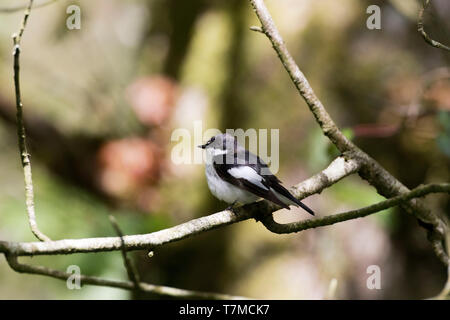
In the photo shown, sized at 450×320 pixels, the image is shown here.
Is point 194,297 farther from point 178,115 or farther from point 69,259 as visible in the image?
point 178,115

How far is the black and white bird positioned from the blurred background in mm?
550

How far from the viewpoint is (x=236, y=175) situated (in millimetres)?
2355

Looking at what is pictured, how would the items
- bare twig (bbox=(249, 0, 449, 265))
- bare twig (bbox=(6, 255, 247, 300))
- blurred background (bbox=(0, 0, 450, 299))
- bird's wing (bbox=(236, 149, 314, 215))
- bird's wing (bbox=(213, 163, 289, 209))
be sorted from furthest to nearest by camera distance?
blurred background (bbox=(0, 0, 450, 299)), bird's wing (bbox=(213, 163, 289, 209)), bird's wing (bbox=(236, 149, 314, 215)), bare twig (bbox=(249, 0, 449, 265)), bare twig (bbox=(6, 255, 247, 300))

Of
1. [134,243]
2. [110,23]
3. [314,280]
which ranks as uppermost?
[110,23]

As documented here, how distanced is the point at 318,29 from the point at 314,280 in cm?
174

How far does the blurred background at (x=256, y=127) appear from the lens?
351 centimetres

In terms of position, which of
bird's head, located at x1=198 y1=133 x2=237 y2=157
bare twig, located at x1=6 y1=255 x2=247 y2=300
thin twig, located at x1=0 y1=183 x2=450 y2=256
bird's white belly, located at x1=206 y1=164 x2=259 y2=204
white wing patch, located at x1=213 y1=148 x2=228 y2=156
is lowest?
bare twig, located at x1=6 y1=255 x2=247 y2=300

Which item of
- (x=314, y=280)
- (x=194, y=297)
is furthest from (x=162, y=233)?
(x=314, y=280)

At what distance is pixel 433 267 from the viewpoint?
3.68m

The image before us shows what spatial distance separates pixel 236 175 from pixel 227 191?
0.08 meters

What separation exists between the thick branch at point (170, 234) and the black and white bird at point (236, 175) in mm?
143

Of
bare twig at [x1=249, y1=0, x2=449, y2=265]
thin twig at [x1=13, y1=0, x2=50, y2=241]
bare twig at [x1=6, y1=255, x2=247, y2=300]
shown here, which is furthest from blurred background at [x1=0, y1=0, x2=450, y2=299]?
thin twig at [x1=13, y1=0, x2=50, y2=241]

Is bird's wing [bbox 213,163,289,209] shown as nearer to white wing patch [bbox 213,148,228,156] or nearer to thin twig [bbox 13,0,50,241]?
white wing patch [bbox 213,148,228,156]

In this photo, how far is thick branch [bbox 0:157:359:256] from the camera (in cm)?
152
